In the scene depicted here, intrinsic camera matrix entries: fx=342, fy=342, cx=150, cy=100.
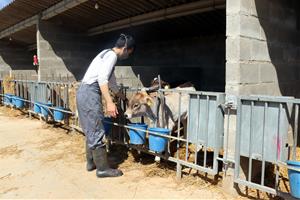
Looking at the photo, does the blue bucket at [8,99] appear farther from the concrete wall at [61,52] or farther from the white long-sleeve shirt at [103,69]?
the white long-sleeve shirt at [103,69]

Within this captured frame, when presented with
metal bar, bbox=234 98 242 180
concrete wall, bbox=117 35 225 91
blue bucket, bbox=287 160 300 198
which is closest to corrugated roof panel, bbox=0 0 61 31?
concrete wall, bbox=117 35 225 91

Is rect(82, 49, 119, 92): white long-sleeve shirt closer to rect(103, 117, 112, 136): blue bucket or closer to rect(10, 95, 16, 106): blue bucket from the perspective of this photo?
rect(103, 117, 112, 136): blue bucket

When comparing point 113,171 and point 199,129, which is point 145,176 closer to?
point 113,171

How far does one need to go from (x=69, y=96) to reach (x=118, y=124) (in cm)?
236

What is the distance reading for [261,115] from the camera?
3389mm

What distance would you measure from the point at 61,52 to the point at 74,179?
6.74 metres

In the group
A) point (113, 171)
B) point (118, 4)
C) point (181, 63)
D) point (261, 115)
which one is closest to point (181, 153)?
point (113, 171)

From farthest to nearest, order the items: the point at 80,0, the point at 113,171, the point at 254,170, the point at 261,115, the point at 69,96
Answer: the point at 80,0 < the point at 69,96 < the point at 113,171 < the point at 254,170 < the point at 261,115

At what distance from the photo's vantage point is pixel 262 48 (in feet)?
13.9

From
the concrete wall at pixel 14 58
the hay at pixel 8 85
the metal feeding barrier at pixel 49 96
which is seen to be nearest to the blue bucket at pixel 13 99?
the hay at pixel 8 85

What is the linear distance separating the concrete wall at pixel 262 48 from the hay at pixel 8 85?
8.65 metres

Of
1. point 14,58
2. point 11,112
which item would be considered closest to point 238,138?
point 11,112

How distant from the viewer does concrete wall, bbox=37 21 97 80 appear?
33.3 feet

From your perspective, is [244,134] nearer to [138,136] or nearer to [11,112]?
[138,136]
